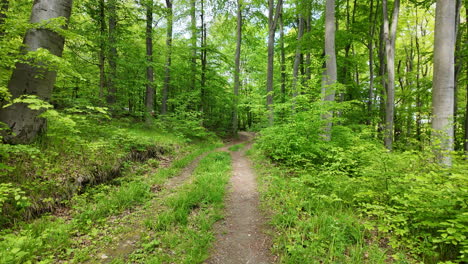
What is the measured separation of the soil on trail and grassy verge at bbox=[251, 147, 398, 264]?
0.79ft

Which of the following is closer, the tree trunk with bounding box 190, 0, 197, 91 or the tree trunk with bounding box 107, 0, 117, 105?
the tree trunk with bounding box 107, 0, 117, 105

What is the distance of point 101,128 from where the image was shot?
6.55 meters

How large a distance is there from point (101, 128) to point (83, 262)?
5082 mm

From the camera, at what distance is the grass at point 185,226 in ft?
8.98

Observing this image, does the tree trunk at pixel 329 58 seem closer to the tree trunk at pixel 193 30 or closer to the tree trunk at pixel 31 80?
the tree trunk at pixel 31 80

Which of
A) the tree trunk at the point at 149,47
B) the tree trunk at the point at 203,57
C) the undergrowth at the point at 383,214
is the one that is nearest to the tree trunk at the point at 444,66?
the undergrowth at the point at 383,214

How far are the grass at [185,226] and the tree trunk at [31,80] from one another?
350cm

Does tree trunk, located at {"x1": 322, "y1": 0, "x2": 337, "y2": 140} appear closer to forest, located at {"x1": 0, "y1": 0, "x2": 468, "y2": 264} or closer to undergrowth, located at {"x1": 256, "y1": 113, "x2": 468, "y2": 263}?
forest, located at {"x1": 0, "y1": 0, "x2": 468, "y2": 264}

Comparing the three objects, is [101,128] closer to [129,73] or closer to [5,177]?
[5,177]

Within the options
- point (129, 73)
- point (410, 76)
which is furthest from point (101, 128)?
point (410, 76)

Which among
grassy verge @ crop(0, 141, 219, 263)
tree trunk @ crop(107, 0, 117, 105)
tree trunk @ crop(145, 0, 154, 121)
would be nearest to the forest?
grassy verge @ crop(0, 141, 219, 263)

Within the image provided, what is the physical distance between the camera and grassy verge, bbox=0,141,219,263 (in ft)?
8.25

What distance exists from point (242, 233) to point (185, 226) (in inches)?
41.8

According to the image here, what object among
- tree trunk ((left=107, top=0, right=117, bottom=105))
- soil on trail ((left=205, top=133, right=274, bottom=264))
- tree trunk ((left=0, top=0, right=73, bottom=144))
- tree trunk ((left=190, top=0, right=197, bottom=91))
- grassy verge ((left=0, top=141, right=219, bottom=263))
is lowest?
soil on trail ((left=205, top=133, right=274, bottom=264))
